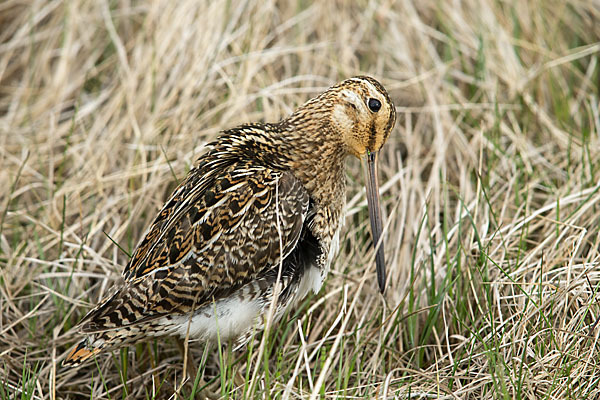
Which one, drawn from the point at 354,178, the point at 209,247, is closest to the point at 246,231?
the point at 209,247

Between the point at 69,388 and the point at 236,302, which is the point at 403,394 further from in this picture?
the point at 69,388

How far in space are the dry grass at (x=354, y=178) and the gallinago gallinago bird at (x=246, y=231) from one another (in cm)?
25

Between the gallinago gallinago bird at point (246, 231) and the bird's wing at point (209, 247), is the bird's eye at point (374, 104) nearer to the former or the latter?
the gallinago gallinago bird at point (246, 231)

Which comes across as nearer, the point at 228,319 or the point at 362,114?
the point at 228,319

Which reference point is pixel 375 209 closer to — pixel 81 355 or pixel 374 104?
pixel 374 104

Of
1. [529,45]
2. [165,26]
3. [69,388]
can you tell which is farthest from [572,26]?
[69,388]

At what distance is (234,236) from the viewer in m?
3.29

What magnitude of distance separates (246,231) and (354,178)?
149 cm

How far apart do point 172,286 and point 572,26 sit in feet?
12.4

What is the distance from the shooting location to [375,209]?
387 cm

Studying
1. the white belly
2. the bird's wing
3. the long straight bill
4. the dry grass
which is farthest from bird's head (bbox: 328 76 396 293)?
the white belly

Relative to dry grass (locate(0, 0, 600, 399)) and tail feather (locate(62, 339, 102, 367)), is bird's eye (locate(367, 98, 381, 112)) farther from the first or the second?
tail feather (locate(62, 339, 102, 367))

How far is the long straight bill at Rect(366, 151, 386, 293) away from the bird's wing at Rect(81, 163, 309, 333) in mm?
502

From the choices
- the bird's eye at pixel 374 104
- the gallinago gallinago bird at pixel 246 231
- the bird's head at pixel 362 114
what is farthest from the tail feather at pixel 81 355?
the bird's eye at pixel 374 104
